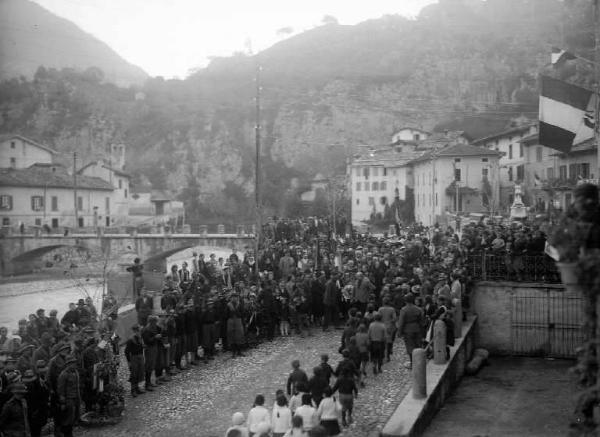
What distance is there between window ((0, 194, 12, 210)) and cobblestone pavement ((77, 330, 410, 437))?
4474cm

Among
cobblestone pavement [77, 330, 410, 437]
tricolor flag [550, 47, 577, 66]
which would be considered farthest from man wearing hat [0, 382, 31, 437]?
tricolor flag [550, 47, 577, 66]

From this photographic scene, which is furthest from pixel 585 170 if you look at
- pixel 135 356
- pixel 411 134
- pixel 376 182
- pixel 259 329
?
pixel 411 134

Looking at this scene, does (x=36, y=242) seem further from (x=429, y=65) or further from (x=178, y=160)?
(x=429, y=65)

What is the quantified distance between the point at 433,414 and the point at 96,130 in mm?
100863

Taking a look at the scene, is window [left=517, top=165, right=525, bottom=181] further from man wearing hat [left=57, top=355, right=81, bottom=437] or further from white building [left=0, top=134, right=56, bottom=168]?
white building [left=0, top=134, right=56, bottom=168]

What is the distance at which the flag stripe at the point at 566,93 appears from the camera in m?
15.3

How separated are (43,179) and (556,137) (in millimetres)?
50940

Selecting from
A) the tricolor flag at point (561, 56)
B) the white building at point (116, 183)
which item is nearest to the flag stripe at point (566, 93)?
the tricolor flag at point (561, 56)

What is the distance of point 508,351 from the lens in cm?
1981

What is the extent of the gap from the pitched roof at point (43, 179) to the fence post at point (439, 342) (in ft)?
157

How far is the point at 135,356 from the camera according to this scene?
13.1 meters

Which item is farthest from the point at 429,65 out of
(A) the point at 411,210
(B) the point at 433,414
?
(B) the point at 433,414

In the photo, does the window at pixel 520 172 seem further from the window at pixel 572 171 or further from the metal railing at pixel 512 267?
the metal railing at pixel 512 267

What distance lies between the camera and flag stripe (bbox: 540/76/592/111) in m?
15.3
